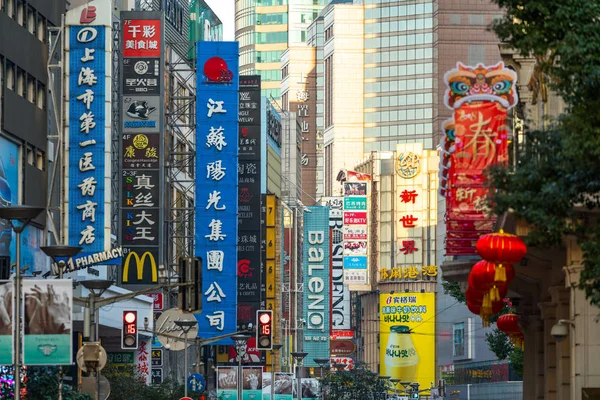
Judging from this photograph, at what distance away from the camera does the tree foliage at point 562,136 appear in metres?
19.7

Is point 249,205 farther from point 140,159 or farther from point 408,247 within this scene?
point 408,247

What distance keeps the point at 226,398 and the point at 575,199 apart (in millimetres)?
54286

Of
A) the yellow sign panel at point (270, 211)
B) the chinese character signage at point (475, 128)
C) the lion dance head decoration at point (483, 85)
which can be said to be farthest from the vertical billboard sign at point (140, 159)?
the yellow sign panel at point (270, 211)

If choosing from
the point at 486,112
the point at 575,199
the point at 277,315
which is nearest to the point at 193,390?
the point at 486,112

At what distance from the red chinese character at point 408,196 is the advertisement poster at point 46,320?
5615 inches

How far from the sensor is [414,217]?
172750 mm

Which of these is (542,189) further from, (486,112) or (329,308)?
(329,308)

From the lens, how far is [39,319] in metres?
29.8

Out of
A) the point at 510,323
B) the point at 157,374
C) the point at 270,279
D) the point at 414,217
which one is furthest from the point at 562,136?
the point at 414,217

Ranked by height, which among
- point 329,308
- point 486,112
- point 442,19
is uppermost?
point 442,19

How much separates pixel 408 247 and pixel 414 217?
3417 mm

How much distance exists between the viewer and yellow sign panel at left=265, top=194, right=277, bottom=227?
13500cm

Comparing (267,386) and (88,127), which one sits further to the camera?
(267,386)

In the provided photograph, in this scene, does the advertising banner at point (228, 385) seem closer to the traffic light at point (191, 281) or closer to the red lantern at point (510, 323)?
the red lantern at point (510, 323)
